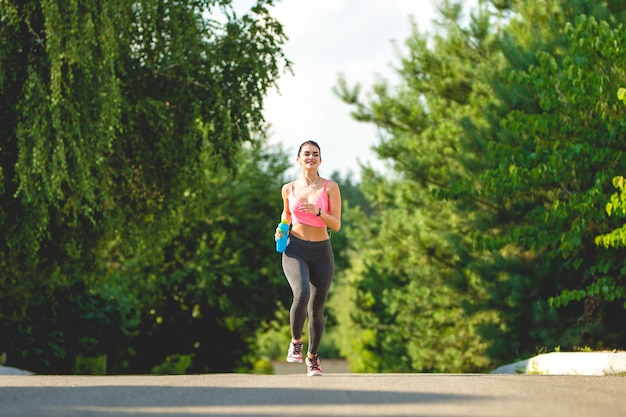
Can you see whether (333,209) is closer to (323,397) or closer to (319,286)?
(319,286)

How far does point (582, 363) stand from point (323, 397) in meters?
5.64

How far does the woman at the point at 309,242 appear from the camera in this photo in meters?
10.2

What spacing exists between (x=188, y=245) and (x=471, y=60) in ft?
42.4

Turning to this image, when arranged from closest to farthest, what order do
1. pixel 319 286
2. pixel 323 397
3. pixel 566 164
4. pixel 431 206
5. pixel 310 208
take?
pixel 323 397, pixel 310 208, pixel 319 286, pixel 566 164, pixel 431 206

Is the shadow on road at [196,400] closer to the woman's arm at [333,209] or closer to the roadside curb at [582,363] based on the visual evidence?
the woman's arm at [333,209]

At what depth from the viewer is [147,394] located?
830 cm

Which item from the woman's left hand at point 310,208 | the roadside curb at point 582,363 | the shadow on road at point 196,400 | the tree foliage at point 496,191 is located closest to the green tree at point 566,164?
the tree foliage at point 496,191

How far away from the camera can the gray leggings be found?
10227 millimetres

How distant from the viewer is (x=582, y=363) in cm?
1254

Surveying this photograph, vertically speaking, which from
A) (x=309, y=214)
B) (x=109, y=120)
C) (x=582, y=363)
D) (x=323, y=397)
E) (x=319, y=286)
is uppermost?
(x=109, y=120)

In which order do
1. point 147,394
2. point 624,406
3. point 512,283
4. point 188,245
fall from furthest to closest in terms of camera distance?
point 188,245
point 512,283
point 147,394
point 624,406

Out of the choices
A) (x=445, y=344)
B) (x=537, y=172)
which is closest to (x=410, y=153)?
(x=445, y=344)

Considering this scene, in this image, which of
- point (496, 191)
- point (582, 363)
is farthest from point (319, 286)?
point (496, 191)

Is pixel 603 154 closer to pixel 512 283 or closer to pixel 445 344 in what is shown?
pixel 512 283
